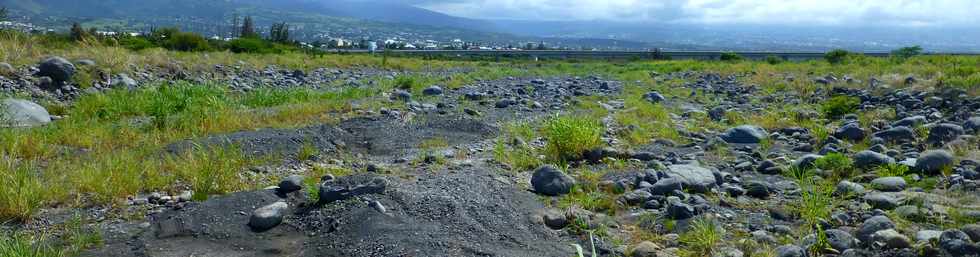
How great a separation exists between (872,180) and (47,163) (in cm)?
621

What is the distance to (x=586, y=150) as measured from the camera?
245 inches

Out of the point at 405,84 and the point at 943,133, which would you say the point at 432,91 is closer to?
the point at 405,84

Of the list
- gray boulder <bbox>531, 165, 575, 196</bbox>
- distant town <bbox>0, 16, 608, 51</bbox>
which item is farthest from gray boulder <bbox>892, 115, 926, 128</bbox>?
distant town <bbox>0, 16, 608, 51</bbox>

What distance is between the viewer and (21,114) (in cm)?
768

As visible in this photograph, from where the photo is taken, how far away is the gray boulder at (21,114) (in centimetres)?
696

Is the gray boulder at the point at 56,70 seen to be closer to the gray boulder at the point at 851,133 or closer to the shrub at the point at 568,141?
the shrub at the point at 568,141

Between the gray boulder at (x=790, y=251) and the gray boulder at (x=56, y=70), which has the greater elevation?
the gray boulder at (x=56, y=70)

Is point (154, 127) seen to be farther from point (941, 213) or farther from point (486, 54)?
point (486, 54)

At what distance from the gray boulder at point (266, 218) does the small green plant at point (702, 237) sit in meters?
2.25

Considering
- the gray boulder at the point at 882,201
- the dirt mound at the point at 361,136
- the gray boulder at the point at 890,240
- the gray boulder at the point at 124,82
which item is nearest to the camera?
the gray boulder at the point at 890,240

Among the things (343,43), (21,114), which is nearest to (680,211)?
(21,114)

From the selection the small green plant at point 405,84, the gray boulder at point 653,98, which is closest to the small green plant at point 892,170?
the gray boulder at point 653,98

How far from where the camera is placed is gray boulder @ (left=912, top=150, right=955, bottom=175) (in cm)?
537

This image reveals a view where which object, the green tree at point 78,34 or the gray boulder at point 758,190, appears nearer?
the gray boulder at point 758,190
